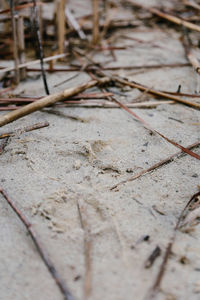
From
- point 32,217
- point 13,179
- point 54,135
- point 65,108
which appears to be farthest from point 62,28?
point 32,217

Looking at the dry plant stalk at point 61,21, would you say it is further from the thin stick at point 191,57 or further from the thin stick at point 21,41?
the thin stick at point 191,57

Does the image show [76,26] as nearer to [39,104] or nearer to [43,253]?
[39,104]

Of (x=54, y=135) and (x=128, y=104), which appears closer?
(x=54, y=135)

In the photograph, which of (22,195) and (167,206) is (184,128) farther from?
(22,195)

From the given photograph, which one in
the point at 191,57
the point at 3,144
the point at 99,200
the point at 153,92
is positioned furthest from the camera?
the point at 191,57

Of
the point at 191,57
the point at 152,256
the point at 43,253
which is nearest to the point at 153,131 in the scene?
the point at 152,256

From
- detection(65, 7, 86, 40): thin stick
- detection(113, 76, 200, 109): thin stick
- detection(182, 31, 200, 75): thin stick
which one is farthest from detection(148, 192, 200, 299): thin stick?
detection(65, 7, 86, 40): thin stick

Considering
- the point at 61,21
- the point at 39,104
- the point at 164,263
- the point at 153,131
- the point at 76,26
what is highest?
the point at 61,21
